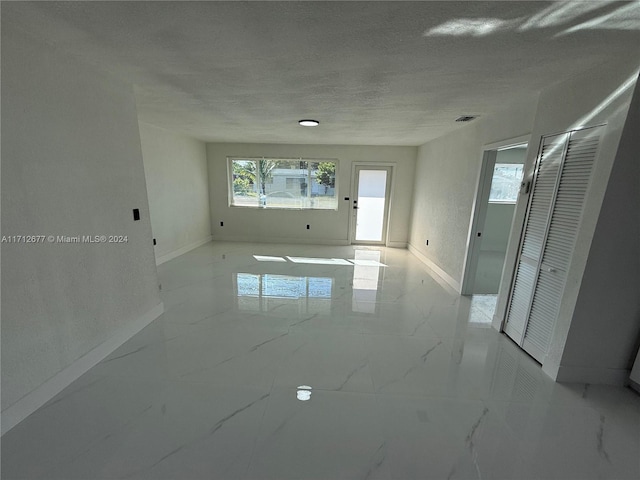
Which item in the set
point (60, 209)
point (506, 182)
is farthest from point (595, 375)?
point (506, 182)

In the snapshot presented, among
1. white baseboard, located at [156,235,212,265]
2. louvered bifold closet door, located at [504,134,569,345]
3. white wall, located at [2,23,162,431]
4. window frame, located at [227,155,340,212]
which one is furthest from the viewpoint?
window frame, located at [227,155,340,212]

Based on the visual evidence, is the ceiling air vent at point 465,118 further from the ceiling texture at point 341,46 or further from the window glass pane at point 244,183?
the window glass pane at point 244,183

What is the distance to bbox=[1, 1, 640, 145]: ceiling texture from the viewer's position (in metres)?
1.27

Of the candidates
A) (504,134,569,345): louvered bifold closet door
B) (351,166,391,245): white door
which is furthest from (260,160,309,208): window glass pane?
(504,134,569,345): louvered bifold closet door

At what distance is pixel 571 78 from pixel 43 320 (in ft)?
12.6

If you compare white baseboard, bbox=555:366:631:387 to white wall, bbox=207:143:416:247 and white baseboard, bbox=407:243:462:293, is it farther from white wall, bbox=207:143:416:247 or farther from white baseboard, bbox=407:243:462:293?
white wall, bbox=207:143:416:247

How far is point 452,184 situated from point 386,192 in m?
2.07

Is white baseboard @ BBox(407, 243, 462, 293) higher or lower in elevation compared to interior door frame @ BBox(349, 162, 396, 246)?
lower

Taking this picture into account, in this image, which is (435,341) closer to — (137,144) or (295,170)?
(137,144)

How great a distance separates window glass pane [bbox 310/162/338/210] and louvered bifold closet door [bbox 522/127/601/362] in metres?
4.30

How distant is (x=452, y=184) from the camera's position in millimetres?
4031

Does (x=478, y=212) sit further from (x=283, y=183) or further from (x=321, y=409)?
(x=283, y=183)

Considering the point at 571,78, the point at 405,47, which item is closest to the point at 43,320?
the point at 405,47

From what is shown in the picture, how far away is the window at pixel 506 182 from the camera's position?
219 inches
